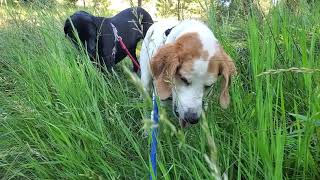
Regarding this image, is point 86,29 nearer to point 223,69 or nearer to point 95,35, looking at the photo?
point 95,35

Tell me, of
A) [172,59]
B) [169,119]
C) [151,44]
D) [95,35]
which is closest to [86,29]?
[95,35]

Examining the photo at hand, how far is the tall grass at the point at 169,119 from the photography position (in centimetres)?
162

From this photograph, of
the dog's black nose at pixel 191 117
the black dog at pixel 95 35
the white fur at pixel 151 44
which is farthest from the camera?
the black dog at pixel 95 35

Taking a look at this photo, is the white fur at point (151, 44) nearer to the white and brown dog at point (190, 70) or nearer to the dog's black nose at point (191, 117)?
the white and brown dog at point (190, 70)

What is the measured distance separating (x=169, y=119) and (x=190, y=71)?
37cm

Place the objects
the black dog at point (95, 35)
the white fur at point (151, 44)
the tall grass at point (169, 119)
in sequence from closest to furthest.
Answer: the tall grass at point (169, 119), the white fur at point (151, 44), the black dog at point (95, 35)

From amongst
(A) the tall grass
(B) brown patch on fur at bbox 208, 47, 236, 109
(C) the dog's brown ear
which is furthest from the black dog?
(B) brown patch on fur at bbox 208, 47, 236, 109

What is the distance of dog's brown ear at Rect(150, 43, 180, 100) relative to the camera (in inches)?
84.5

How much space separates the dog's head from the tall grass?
8 centimetres

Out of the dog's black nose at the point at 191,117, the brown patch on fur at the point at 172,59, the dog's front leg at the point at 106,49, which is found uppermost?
the brown patch on fur at the point at 172,59

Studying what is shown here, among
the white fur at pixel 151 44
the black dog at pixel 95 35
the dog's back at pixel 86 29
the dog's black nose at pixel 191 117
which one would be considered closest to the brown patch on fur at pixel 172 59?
the dog's black nose at pixel 191 117

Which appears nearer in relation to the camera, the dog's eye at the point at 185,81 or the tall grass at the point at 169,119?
the tall grass at the point at 169,119

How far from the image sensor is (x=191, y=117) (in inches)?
82.0

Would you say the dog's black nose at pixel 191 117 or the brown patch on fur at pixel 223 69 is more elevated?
the brown patch on fur at pixel 223 69
